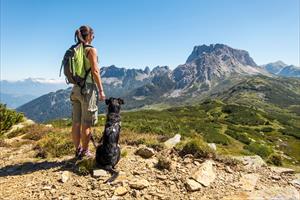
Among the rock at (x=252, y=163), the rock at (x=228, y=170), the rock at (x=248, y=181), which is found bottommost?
the rock at (x=248, y=181)

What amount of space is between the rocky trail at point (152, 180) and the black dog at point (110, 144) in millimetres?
237

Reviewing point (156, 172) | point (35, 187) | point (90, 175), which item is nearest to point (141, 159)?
point (156, 172)

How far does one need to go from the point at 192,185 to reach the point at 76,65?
4132mm

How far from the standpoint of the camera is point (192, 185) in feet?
26.0

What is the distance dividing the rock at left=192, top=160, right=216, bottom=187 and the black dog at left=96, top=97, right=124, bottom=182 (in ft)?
6.62

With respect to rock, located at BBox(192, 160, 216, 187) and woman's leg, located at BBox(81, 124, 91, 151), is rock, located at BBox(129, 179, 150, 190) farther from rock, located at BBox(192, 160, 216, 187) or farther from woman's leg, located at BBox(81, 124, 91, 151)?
woman's leg, located at BBox(81, 124, 91, 151)

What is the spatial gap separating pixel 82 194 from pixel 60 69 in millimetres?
3259

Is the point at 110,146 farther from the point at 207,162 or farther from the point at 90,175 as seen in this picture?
the point at 207,162

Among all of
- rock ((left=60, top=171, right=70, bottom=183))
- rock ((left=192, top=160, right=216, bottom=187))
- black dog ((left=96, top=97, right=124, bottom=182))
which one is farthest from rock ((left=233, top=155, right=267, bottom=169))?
rock ((left=60, top=171, right=70, bottom=183))

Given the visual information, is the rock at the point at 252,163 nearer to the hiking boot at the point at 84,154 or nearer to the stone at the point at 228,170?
the stone at the point at 228,170

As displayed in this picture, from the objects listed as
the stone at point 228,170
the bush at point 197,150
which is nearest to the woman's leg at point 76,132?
the bush at point 197,150

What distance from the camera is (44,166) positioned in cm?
930

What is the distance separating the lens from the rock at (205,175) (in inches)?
325

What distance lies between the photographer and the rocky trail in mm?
7598
